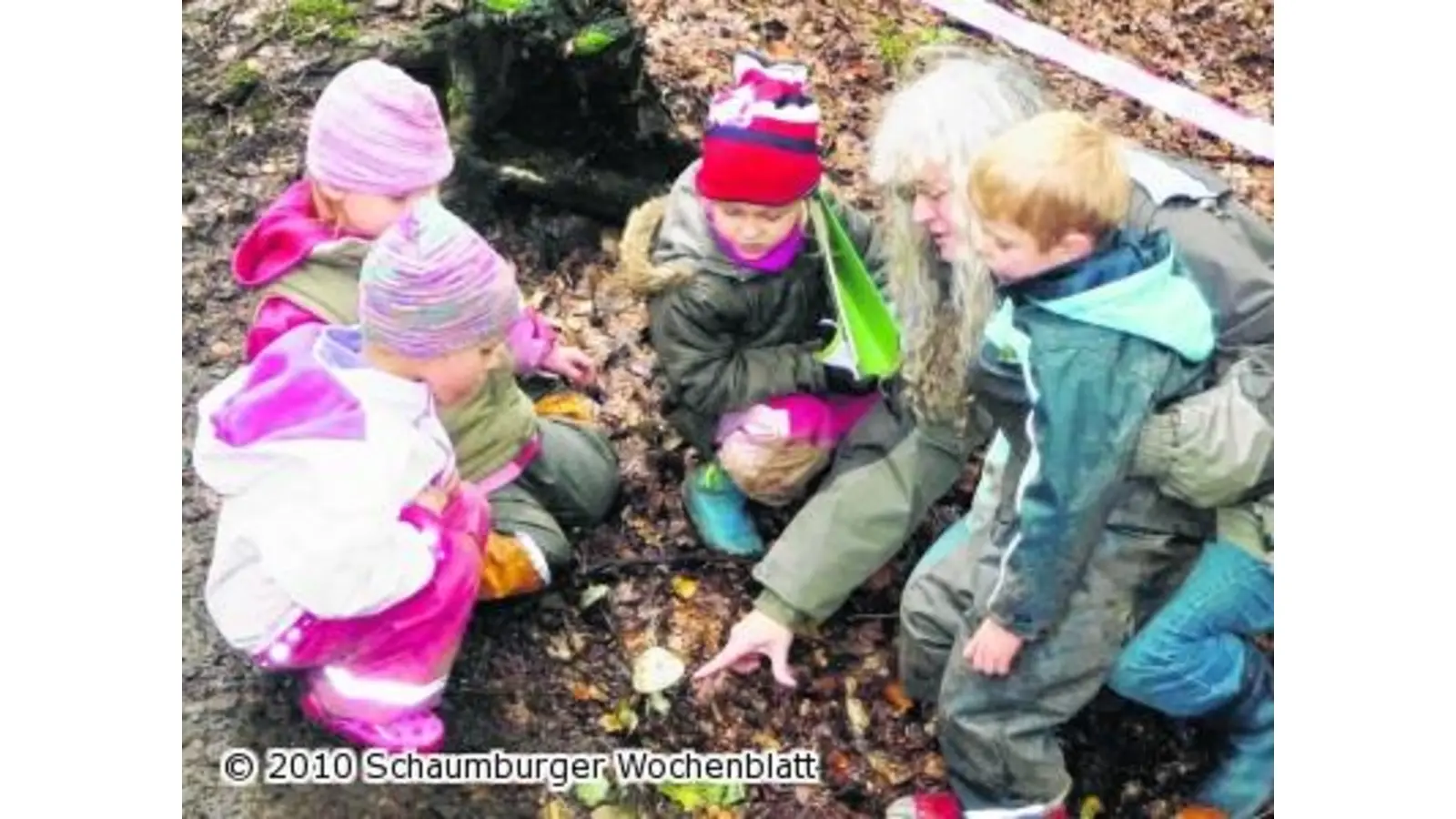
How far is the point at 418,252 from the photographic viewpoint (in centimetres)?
447

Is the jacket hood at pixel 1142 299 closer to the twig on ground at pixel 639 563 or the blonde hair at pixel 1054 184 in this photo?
the blonde hair at pixel 1054 184

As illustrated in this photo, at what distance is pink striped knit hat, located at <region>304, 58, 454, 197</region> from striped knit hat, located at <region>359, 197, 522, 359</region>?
0.45 feet

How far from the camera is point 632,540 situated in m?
4.96

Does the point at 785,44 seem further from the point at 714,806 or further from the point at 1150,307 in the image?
the point at 714,806

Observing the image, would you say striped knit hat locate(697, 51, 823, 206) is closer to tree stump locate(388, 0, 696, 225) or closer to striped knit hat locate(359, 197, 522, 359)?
tree stump locate(388, 0, 696, 225)

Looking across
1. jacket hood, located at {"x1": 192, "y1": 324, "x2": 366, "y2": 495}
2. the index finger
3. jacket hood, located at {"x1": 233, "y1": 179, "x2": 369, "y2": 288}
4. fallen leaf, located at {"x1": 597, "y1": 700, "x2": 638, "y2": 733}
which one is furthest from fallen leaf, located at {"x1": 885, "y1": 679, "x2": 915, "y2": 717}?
jacket hood, located at {"x1": 233, "y1": 179, "x2": 369, "y2": 288}

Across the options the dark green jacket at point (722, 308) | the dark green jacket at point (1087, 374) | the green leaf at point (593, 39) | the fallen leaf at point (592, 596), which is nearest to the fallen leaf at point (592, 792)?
the fallen leaf at point (592, 596)

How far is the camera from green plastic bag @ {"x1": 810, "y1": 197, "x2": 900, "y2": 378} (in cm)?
468

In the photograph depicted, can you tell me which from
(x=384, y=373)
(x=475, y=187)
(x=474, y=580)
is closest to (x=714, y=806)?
(x=474, y=580)

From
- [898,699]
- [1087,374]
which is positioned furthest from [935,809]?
[1087,374]

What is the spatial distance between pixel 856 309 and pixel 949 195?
0.36 m

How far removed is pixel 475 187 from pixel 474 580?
3.07ft

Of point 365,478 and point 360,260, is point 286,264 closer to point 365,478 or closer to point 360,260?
point 360,260

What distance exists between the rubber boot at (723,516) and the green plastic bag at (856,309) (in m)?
0.44
